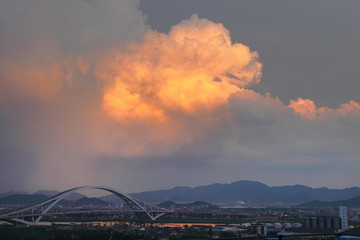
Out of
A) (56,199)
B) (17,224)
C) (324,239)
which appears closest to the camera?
(324,239)

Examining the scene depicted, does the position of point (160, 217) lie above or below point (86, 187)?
below

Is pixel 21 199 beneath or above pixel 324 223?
above

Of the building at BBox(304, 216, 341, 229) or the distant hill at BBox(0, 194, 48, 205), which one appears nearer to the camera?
the building at BBox(304, 216, 341, 229)

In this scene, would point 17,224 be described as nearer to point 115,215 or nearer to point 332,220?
point 115,215

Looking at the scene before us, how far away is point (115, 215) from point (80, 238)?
163 ft

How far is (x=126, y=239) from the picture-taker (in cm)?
3547

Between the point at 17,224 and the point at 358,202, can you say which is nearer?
the point at 17,224

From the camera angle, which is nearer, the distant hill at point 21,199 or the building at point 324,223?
the building at point 324,223

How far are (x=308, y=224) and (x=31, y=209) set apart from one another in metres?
41.8

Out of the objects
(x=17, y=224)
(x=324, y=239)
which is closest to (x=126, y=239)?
(x=324, y=239)

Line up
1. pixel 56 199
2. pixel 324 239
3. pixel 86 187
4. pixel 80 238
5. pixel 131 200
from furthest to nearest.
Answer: pixel 131 200 → pixel 86 187 → pixel 56 199 → pixel 80 238 → pixel 324 239

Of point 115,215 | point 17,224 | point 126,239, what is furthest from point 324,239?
point 115,215

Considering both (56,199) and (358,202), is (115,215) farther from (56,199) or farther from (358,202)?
(358,202)

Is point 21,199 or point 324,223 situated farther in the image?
point 21,199
